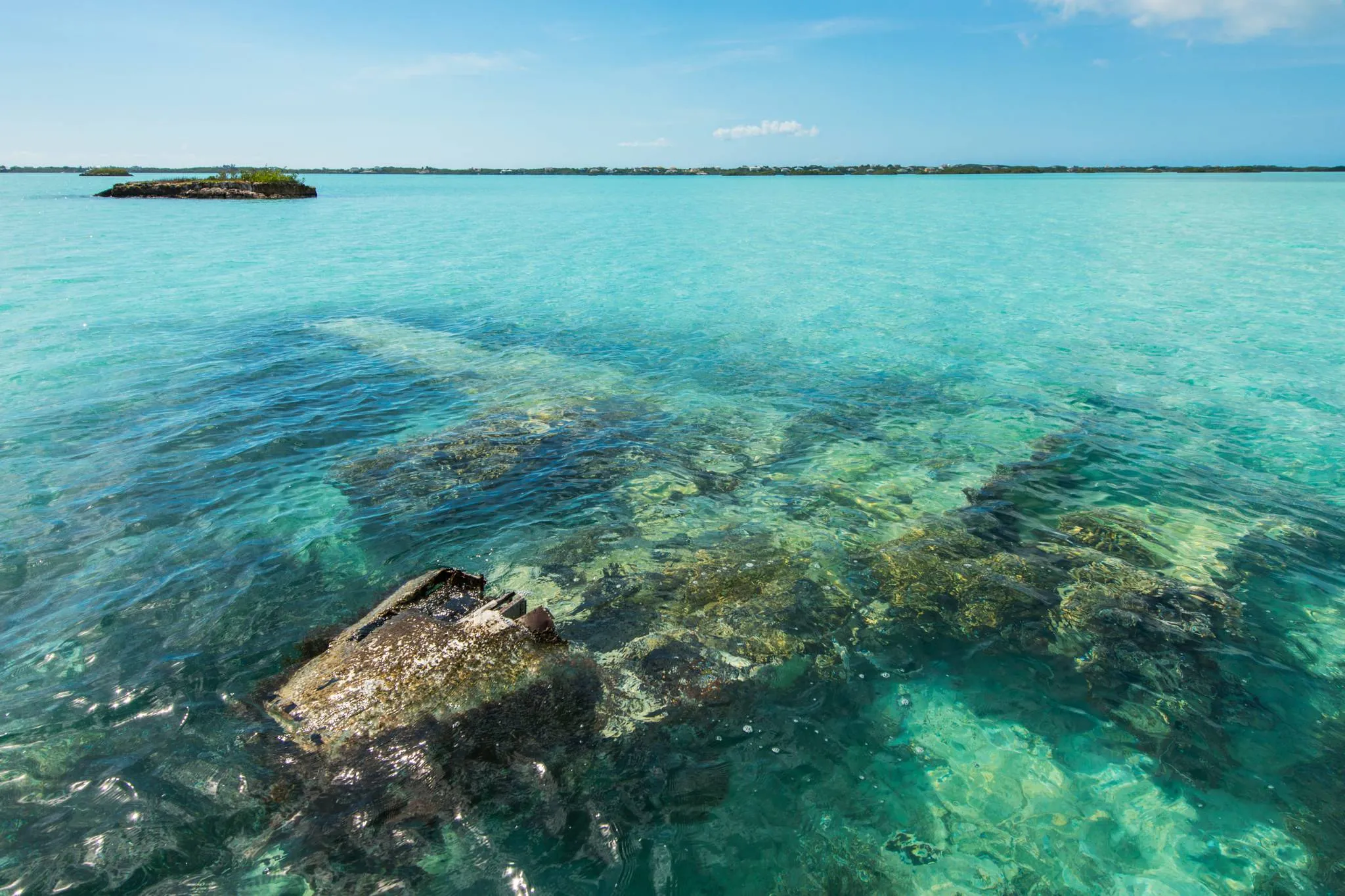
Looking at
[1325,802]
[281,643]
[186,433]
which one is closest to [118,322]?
[186,433]

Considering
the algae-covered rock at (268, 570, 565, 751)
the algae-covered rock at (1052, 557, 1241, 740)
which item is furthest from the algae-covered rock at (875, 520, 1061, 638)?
the algae-covered rock at (268, 570, 565, 751)

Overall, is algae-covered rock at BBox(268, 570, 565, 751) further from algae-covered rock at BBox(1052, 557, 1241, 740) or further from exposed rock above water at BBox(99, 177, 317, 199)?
exposed rock above water at BBox(99, 177, 317, 199)

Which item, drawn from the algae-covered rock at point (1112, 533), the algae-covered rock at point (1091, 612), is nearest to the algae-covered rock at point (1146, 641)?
the algae-covered rock at point (1091, 612)

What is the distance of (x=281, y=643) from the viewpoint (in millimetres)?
7152

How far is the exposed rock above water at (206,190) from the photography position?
292 feet

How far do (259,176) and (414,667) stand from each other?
10840cm

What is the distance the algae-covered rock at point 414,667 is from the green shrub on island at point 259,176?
10657 cm

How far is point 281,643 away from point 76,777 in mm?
1938

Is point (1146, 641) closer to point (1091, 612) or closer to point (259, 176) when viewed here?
point (1091, 612)

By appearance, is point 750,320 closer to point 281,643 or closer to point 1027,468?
point 1027,468

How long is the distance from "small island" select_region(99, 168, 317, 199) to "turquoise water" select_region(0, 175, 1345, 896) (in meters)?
82.6

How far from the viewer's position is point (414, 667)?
607cm

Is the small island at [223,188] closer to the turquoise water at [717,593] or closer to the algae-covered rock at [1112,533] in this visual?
the turquoise water at [717,593]

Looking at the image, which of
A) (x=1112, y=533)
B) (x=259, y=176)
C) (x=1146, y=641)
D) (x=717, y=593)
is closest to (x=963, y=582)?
(x=1146, y=641)
